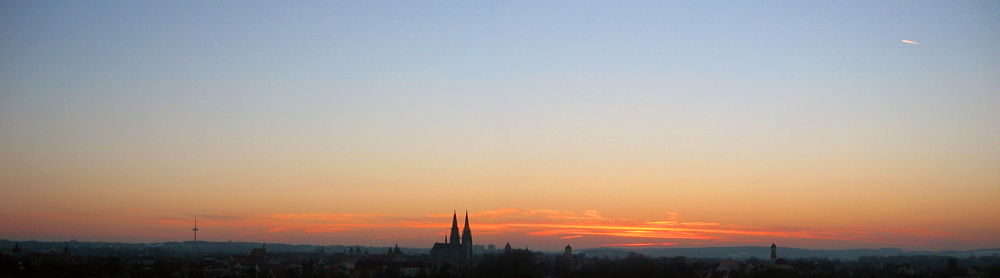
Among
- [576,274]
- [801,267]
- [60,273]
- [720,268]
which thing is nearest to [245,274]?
[60,273]

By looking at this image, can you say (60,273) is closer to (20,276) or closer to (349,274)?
(20,276)

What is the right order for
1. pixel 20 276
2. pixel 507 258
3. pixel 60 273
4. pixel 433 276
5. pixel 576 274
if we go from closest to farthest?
pixel 20 276 < pixel 60 273 < pixel 433 276 < pixel 576 274 < pixel 507 258

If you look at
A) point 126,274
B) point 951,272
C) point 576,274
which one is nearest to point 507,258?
point 576,274

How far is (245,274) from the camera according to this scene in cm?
9444

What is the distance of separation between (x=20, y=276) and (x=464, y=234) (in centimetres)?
9051

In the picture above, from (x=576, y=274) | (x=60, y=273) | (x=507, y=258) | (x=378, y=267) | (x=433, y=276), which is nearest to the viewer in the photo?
(x=60, y=273)

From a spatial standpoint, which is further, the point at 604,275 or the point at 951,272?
the point at 951,272

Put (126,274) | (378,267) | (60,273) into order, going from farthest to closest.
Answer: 1. (378,267)
2. (126,274)
3. (60,273)

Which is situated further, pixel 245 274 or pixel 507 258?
pixel 507 258

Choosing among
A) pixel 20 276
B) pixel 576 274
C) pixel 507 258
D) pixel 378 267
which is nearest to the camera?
pixel 20 276

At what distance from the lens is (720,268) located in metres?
117

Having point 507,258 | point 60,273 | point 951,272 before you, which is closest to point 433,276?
point 507,258

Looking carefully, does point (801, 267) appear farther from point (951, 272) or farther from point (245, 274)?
point (245, 274)

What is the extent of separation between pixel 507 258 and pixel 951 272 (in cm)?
4841
